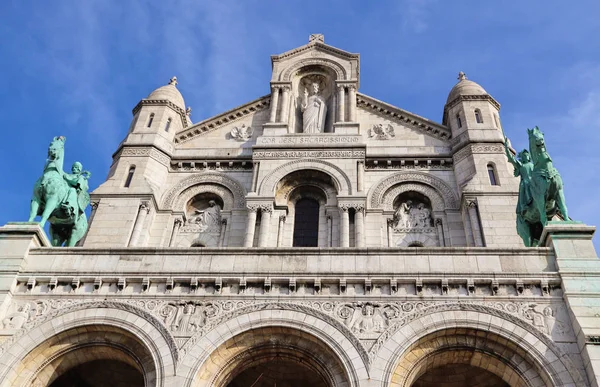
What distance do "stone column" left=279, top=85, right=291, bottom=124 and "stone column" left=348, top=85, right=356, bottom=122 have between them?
9.21 feet

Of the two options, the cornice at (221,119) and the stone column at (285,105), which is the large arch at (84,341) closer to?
the cornice at (221,119)

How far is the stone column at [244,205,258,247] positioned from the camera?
21.4 meters

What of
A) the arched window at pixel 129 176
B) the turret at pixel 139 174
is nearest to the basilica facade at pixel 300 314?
the turret at pixel 139 174

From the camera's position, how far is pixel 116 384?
14883mm

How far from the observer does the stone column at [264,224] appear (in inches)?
842

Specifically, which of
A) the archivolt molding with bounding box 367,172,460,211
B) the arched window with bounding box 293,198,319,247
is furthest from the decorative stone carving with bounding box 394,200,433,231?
the arched window with bounding box 293,198,319,247

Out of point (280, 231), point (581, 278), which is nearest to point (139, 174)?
point (280, 231)

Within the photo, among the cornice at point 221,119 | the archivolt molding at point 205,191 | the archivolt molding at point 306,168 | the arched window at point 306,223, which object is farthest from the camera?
the cornice at point 221,119

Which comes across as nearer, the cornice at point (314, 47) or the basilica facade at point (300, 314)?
the basilica facade at point (300, 314)

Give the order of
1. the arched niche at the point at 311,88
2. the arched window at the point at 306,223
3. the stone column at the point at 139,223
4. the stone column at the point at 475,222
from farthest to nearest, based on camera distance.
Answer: the arched niche at the point at 311,88 → the arched window at the point at 306,223 → the stone column at the point at 139,223 → the stone column at the point at 475,222

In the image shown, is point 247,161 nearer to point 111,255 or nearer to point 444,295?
point 111,255

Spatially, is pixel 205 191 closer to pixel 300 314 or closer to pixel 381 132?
pixel 381 132

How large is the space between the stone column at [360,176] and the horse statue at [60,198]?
10015mm

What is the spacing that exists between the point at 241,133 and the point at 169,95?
412 centimetres
